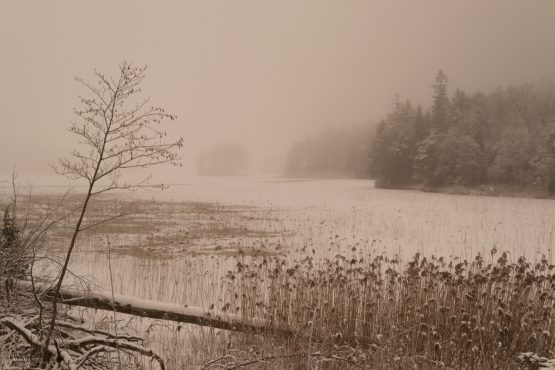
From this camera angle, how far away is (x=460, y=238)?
16.2 metres

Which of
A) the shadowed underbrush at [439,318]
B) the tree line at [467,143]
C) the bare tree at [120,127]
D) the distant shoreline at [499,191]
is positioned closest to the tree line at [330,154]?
the tree line at [467,143]

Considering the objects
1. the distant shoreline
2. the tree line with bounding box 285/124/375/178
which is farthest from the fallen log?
the tree line with bounding box 285/124/375/178

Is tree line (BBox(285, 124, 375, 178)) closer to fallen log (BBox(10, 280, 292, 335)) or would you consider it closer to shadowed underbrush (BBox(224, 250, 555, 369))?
shadowed underbrush (BBox(224, 250, 555, 369))

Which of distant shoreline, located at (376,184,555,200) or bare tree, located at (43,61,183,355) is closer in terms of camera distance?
bare tree, located at (43,61,183,355)

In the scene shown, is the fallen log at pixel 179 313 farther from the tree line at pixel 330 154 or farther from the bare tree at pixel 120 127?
the tree line at pixel 330 154

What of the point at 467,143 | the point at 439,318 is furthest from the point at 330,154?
the point at 439,318

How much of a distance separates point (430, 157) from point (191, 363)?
53.4 m

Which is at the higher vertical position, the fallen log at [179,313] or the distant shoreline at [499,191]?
the distant shoreline at [499,191]

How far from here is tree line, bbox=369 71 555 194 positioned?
4844 centimetres

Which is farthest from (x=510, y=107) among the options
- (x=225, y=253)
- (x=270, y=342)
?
(x=270, y=342)

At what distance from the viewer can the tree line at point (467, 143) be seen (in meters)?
48.4

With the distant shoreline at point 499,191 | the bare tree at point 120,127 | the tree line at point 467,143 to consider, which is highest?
the tree line at point 467,143

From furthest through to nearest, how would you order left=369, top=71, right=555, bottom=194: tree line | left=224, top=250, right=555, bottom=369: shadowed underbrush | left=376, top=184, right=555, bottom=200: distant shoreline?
1. left=369, top=71, right=555, bottom=194: tree line
2. left=376, top=184, right=555, bottom=200: distant shoreline
3. left=224, top=250, right=555, bottom=369: shadowed underbrush

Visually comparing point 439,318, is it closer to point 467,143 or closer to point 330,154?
point 467,143
